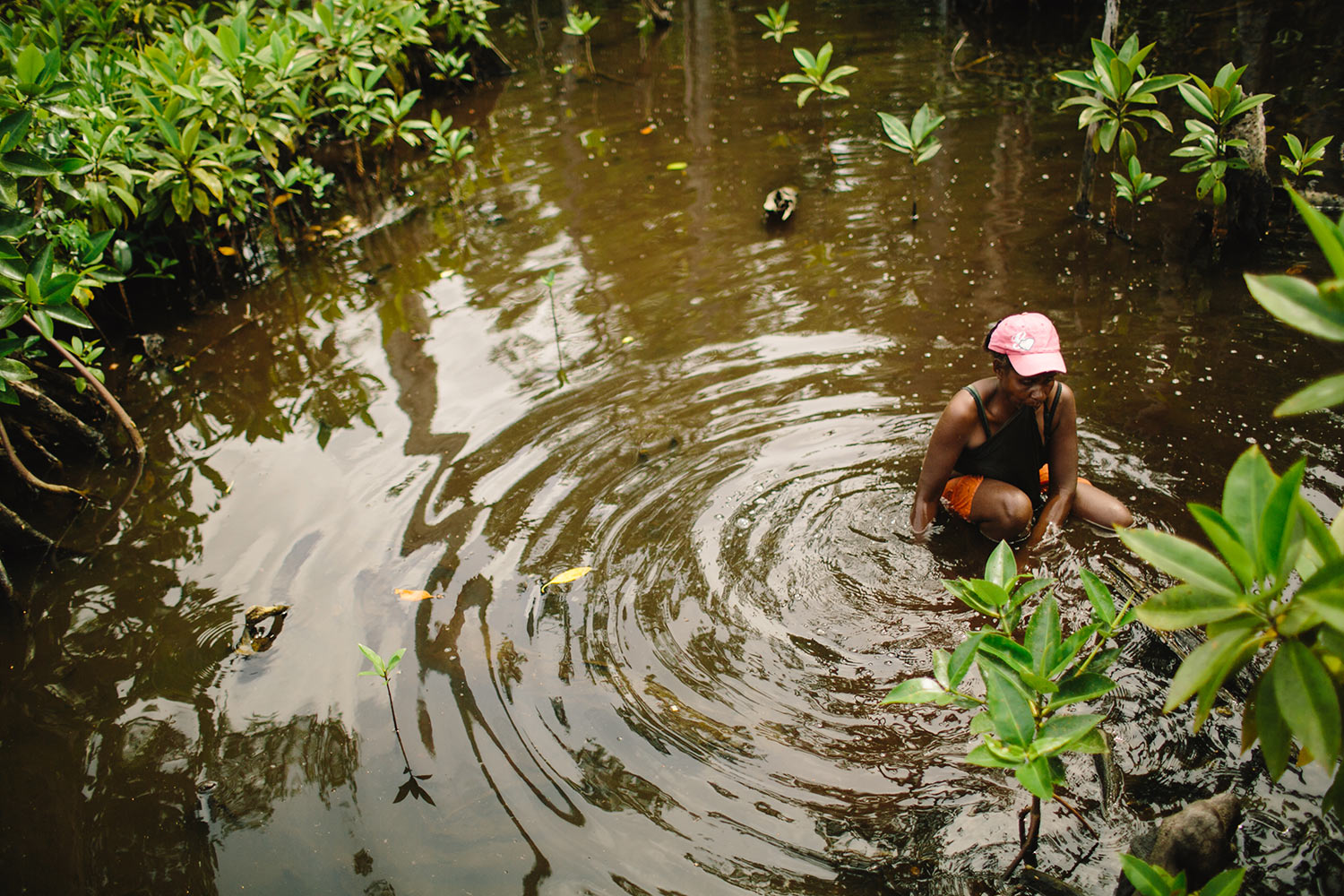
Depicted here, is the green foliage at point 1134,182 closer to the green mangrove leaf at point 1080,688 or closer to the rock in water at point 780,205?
the rock in water at point 780,205

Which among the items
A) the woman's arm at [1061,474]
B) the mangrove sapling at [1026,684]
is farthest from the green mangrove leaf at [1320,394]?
the woman's arm at [1061,474]

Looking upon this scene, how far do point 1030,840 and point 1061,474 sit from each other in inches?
72.1

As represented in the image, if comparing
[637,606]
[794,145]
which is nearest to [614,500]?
[637,606]

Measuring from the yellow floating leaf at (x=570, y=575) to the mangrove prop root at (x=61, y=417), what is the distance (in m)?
2.83

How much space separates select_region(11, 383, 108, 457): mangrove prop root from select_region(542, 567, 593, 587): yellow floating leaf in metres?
2.83

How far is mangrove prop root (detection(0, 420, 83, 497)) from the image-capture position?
12.6ft

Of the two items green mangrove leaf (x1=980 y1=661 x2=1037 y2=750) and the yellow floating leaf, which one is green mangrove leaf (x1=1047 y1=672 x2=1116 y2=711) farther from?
the yellow floating leaf

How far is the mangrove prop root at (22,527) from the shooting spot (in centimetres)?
371

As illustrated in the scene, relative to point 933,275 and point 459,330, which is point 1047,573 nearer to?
point 933,275

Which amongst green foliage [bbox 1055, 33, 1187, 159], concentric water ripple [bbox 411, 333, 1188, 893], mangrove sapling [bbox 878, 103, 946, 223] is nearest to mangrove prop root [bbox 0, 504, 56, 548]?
concentric water ripple [bbox 411, 333, 1188, 893]

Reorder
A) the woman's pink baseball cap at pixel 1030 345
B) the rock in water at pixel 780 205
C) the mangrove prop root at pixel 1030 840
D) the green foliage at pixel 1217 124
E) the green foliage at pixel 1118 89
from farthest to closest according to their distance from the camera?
1. the rock in water at pixel 780 205
2. the green foliage at pixel 1118 89
3. the green foliage at pixel 1217 124
4. the woman's pink baseball cap at pixel 1030 345
5. the mangrove prop root at pixel 1030 840

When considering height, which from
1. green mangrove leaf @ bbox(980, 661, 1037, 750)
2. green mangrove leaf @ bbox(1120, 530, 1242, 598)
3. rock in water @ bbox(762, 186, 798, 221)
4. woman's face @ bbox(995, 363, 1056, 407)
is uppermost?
green mangrove leaf @ bbox(1120, 530, 1242, 598)

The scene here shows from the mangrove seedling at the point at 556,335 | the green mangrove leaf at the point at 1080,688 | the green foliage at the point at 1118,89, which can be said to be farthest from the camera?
the mangrove seedling at the point at 556,335

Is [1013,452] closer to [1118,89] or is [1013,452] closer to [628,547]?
[628,547]
